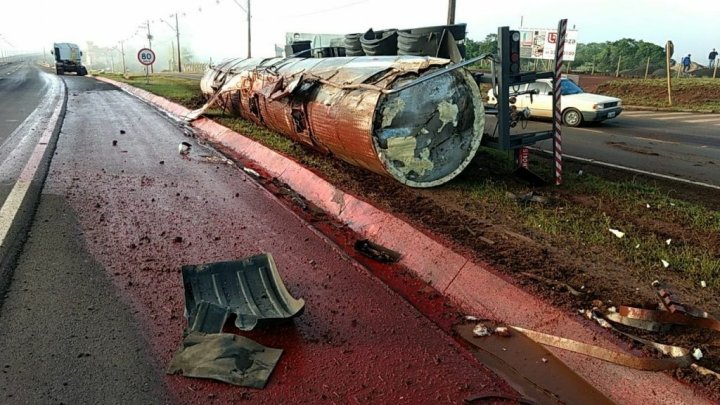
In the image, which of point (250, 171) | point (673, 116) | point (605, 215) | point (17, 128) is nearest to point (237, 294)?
point (605, 215)

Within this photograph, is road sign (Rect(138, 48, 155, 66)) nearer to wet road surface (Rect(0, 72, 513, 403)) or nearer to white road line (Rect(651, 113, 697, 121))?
wet road surface (Rect(0, 72, 513, 403))

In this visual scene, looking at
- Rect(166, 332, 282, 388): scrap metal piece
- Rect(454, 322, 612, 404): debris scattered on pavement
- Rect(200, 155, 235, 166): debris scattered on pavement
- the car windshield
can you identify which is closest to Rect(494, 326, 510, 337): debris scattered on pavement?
Rect(454, 322, 612, 404): debris scattered on pavement

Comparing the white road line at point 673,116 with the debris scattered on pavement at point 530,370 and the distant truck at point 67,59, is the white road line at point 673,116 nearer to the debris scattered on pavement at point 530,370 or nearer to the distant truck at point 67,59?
the debris scattered on pavement at point 530,370

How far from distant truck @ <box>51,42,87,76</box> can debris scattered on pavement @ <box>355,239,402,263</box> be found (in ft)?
162

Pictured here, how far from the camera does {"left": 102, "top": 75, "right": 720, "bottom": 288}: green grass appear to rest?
4.20 meters

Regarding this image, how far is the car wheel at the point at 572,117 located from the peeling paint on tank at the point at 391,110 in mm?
10566

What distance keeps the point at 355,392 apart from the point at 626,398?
58.5 inches

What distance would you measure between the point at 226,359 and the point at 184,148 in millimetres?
7437

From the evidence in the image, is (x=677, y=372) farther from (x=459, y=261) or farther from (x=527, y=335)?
(x=459, y=261)

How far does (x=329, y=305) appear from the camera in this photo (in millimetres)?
3627

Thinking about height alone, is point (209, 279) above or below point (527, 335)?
above

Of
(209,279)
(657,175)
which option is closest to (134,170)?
(209,279)

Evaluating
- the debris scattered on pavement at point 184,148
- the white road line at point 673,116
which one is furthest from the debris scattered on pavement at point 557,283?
the white road line at point 673,116

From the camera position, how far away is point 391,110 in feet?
19.1
